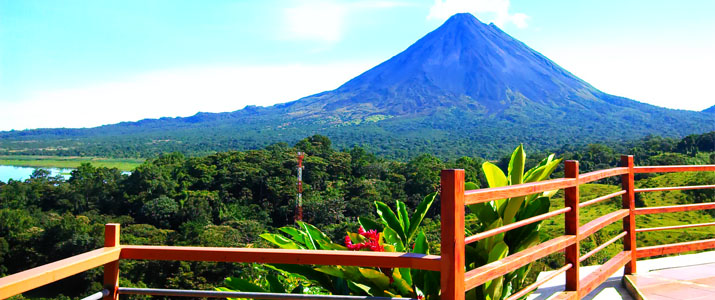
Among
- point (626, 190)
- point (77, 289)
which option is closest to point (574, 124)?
point (77, 289)

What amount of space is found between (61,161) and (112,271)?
9290cm

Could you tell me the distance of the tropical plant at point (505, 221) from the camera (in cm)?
183

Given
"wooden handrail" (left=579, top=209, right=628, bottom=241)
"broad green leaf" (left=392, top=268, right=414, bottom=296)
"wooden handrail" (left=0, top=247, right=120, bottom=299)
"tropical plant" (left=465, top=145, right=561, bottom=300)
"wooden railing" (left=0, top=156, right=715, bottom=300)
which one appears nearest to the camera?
"wooden handrail" (left=0, top=247, right=120, bottom=299)

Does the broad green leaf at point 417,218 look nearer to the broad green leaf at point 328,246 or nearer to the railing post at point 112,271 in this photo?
the broad green leaf at point 328,246

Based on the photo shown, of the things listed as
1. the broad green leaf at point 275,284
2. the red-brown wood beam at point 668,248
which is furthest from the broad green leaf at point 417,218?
the red-brown wood beam at point 668,248

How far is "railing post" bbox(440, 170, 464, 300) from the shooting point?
1268mm

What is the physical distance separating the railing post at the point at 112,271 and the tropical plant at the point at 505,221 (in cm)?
114

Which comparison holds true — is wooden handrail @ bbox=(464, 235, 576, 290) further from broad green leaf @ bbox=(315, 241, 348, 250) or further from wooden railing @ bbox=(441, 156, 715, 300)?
broad green leaf @ bbox=(315, 241, 348, 250)

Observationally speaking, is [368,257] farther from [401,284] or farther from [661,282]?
[661,282]

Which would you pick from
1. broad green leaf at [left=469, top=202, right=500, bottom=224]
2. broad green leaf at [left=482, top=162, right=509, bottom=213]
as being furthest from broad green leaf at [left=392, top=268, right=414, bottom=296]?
broad green leaf at [left=482, top=162, right=509, bottom=213]

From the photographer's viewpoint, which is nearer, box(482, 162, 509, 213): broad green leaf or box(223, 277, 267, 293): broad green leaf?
box(223, 277, 267, 293): broad green leaf

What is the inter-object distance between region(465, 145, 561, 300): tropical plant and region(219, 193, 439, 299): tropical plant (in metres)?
0.21

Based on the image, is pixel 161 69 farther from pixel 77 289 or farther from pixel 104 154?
pixel 77 289

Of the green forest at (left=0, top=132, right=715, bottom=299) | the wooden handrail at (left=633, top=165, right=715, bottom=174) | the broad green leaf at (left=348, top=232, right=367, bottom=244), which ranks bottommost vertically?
the green forest at (left=0, top=132, right=715, bottom=299)
